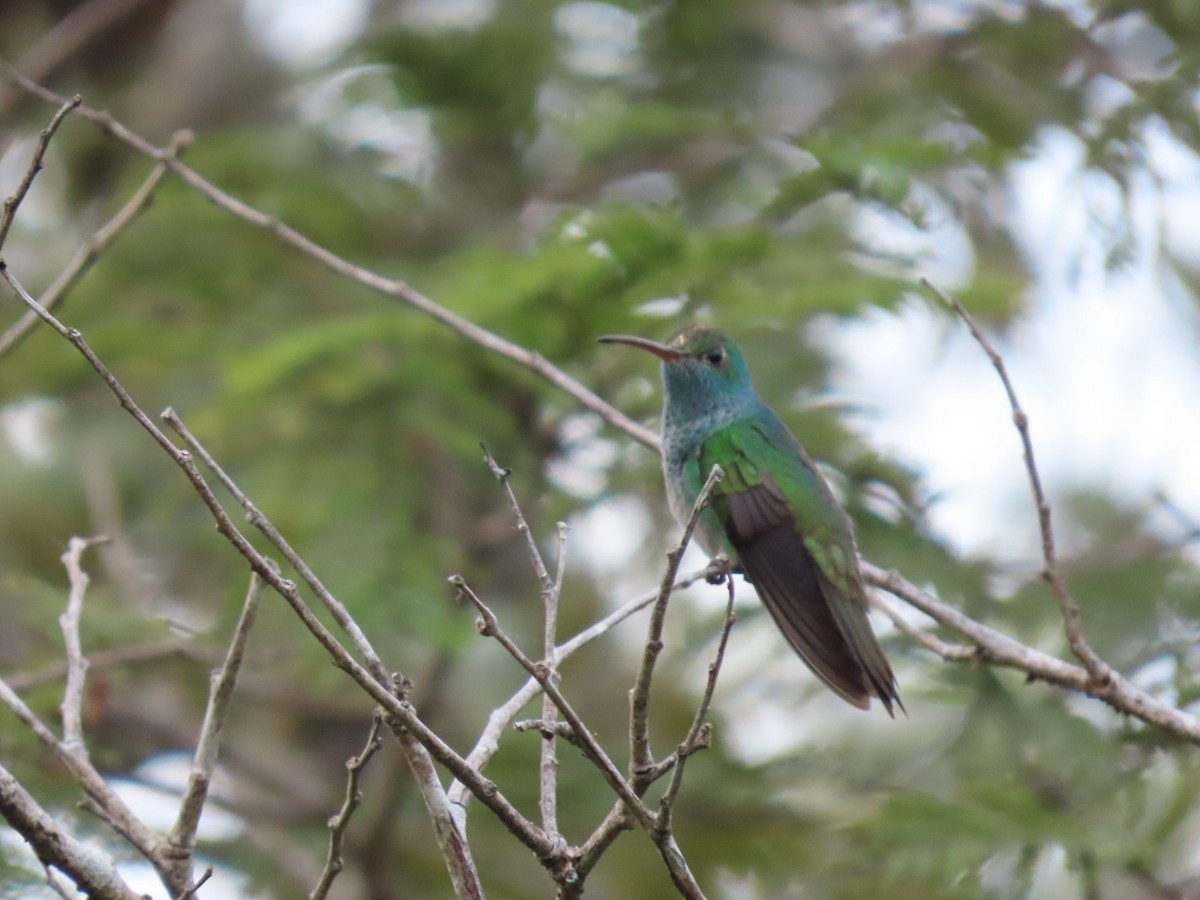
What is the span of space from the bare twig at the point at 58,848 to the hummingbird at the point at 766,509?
241 centimetres

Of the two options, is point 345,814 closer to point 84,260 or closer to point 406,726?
point 406,726

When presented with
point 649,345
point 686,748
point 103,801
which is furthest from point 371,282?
point 686,748

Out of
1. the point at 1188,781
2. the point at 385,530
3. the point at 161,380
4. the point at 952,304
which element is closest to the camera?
the point at 952,304

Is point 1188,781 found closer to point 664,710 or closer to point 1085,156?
point 1085,156

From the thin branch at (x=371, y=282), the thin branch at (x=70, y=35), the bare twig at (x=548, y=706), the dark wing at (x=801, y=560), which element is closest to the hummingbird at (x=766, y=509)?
the dark wing at (x=801, y=560)

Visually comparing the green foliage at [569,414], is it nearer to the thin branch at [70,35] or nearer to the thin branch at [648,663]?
the thin branch at [70,35]

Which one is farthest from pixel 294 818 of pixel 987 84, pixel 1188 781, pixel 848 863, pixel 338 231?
pixel 987 84

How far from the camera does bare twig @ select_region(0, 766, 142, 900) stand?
2.31 meters

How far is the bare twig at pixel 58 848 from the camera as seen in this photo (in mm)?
2311

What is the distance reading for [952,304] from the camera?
368 cm

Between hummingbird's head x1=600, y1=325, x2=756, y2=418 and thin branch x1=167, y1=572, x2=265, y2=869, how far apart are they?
2.86 metres

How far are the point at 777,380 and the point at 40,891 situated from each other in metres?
3.96

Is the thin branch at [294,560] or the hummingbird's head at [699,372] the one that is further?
the hummingbird's head at [699,372]

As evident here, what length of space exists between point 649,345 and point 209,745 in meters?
2.74
